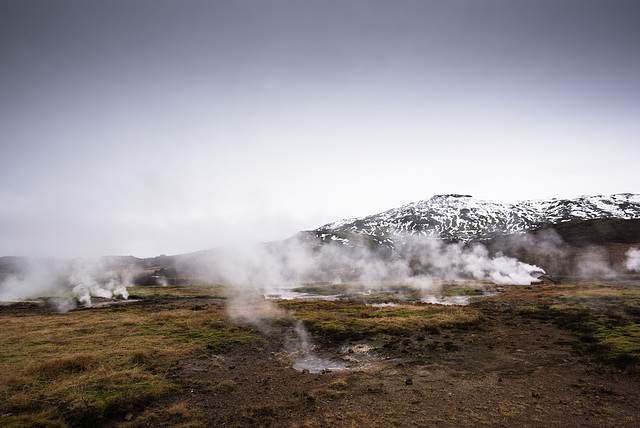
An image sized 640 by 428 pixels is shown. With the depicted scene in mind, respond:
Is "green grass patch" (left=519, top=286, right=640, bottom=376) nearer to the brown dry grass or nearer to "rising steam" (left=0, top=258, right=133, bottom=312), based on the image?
the brown dry grass

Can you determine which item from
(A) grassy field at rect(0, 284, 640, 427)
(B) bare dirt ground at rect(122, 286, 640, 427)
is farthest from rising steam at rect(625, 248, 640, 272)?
(B) bare dirt ground at rect(122, 286, 640, 427)

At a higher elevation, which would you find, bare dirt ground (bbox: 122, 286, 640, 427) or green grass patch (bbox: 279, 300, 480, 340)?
bare dirt ground (bbox: 122, 286, 640, 427)

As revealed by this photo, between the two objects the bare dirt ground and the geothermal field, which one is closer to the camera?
the bare dirt ground

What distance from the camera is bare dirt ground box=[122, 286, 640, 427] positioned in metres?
9.75

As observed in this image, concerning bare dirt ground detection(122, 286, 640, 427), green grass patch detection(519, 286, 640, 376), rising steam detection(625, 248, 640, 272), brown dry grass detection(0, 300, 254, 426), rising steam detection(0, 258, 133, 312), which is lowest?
rising steam detection(625, 248, 640, 272)

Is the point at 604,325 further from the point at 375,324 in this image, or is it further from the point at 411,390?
the point at 411,390

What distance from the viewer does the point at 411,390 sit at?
39.7 feet

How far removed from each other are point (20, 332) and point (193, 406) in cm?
2379

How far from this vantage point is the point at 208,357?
17406 mm

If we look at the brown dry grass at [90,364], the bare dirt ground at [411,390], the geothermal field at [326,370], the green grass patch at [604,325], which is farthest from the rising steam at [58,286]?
the green grass patch at [604,325]

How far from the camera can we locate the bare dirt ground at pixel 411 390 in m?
9.75

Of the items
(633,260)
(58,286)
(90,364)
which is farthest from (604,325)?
(58,286)

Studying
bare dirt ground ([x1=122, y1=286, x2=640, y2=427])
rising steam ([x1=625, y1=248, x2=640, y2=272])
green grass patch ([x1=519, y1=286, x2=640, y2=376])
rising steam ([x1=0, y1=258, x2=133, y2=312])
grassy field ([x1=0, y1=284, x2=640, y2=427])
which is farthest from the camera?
rising steam ([x1=625, y1=248, x2=640, y2=272])

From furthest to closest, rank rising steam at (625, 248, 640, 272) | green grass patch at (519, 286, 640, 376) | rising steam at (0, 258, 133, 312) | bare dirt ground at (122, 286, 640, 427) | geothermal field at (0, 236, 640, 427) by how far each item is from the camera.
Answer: rising steam at (625, 248, 640, 272) → rising steam at (0, 258, 133, 312) → green grass patch at (519, 286, 640, 376) → geothermal field at (0, 236, 640, 427) → bare dirt ground at (122, 286, 640, 427)
